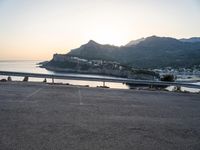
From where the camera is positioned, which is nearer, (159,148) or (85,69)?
(159,148)

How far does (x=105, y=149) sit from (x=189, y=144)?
78.6 inches

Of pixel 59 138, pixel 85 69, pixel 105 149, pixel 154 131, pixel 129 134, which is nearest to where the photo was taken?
pixel 105 149

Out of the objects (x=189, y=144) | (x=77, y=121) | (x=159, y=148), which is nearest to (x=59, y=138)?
(x=77, y=121)

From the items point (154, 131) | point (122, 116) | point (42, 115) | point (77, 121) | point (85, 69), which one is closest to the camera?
point (154, 131)

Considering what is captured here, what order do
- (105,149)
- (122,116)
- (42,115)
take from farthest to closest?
1. (122,116)
2. (42,115)
3. (105,149)

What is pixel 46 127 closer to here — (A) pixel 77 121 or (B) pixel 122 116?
(A) pixel 77 121

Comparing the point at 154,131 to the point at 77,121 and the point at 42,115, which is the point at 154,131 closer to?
the point at 77,121

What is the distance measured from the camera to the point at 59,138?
5559 mm

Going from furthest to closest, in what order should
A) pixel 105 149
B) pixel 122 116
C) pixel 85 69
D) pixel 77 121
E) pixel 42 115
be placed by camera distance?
pixel 85 69, pixel 122 116, pixel 42 115, pixel 77 121, pixel 105 149

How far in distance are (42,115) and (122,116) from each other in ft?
8.21

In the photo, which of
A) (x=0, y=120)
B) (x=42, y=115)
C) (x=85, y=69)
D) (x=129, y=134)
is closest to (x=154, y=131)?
(x=129, y=134)

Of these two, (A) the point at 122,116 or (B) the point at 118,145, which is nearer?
(B) the point at 118,145

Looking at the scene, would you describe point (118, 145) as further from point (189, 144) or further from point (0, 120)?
point (0, 120)

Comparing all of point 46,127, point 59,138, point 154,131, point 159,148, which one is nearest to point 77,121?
point 46,127
